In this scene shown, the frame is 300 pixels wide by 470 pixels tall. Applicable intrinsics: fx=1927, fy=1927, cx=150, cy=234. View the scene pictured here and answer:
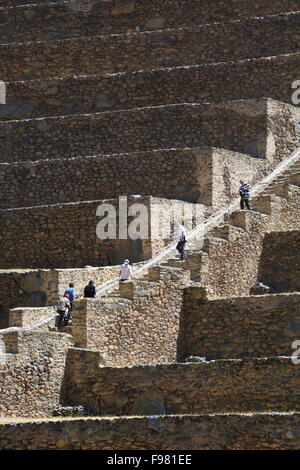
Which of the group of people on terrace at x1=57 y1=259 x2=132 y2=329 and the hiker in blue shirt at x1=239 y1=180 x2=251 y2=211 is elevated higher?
the hiker in blue shirt at x1=239 y1=180 x2=251 y2=211

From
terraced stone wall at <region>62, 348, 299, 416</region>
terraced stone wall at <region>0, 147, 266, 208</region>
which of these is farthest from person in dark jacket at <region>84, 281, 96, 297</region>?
terraced stone wall at <region>0, 147, 266, 208</region>

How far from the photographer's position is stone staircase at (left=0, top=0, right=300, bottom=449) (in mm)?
33031

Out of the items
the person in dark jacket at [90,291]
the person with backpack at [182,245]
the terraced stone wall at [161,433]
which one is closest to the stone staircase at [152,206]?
the terraced stone wall at [161,433]

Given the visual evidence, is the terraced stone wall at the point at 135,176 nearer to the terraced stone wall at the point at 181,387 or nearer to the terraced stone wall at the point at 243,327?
the terraced stone wall at the point at 243,327

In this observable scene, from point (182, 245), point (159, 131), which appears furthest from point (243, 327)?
point (159, 131)

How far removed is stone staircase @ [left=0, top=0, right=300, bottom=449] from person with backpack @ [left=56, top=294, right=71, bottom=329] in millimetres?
201

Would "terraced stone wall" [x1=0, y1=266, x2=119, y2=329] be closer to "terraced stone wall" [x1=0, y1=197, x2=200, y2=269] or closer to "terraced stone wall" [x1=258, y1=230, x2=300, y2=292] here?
"terraced stone wall" [x1=0, y1=197, x2=200, y2=269]

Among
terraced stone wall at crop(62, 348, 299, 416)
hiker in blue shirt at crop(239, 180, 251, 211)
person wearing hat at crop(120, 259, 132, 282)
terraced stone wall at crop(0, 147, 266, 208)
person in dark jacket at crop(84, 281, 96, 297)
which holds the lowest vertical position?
terraced stone wall at crop(62, 348, 299, 416)

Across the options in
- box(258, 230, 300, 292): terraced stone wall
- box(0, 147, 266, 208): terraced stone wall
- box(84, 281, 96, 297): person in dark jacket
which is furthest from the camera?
box(0, 147, 266, 208): terraced stone wall

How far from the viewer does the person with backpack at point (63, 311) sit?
3684 centimetres

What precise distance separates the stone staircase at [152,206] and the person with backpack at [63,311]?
0.20 m

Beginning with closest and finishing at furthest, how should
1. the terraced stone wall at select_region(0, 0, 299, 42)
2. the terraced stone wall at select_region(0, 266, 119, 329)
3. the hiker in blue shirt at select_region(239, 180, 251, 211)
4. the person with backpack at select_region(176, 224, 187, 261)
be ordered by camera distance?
the person with backpack at select_region(176, 224, 187, 261), the terraced stone wall at select_region(0, 266, 119, 329), the hiker in blue shirt at select_region(239, 180, 251, 211), the terraced stone wall at select_region(0, 0, 299, 42)

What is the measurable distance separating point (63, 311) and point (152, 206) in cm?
527
